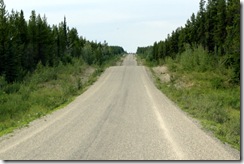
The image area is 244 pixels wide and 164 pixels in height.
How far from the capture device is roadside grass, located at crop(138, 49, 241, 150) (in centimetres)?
1249

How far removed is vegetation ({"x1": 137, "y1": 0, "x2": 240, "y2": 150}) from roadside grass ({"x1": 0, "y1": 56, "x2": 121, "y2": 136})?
26.0 feet

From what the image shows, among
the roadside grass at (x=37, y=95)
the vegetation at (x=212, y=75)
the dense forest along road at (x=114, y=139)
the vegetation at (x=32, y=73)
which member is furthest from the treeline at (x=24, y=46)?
the dense forest along road at (x=114, y=139)

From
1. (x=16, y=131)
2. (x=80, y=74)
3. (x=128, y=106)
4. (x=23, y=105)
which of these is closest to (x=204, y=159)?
(x=16, y=131)

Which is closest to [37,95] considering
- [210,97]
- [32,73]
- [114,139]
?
[210,97]

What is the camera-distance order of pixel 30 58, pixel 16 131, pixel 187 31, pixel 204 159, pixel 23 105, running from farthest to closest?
pixel 187 31 → pixel 30 58 → pixel 23 105 → pixel 16 131 → pixel 204 159

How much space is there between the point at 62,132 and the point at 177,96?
13.9 meters

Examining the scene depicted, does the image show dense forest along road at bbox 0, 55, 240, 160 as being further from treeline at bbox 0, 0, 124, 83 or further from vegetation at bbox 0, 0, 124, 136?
treeline at bbox 0, 0, 124, 83

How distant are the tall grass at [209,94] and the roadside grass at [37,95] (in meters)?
7.88

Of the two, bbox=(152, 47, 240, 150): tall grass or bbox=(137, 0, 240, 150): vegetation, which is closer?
bbox=(152, 47, 240, 150): tall grass

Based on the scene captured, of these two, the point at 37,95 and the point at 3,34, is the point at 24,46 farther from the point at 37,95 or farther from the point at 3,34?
the point at 37,95

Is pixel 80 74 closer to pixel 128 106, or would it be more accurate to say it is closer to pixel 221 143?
pixel 128 106

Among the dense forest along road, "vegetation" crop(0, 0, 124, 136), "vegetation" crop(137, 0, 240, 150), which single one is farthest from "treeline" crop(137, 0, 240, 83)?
the dense forest along road

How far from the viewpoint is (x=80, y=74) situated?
155ft

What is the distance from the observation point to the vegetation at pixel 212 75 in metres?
15.5
